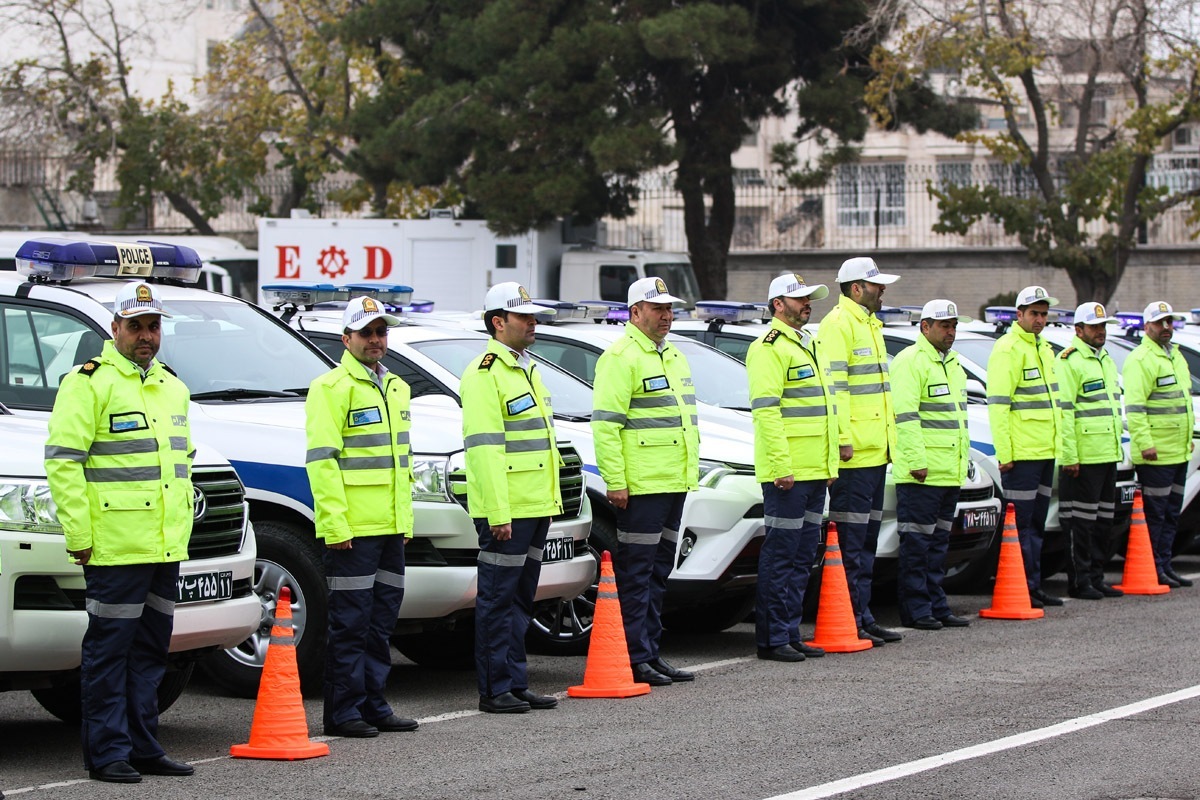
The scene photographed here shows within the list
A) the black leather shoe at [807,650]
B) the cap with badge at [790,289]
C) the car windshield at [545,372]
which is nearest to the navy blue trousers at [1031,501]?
the black leather shoe at [807,650]

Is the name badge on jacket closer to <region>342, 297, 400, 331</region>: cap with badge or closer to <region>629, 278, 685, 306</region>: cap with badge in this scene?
<region>342, 297, 400, 331</region>: cap with badge

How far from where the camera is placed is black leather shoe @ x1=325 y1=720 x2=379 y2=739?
7500 mm

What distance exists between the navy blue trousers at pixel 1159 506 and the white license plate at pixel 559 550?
19.7 ft

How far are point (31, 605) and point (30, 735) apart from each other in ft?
4.16

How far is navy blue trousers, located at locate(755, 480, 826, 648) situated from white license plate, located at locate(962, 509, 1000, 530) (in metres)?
2.11

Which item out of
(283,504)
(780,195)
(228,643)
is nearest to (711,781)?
(228,643)

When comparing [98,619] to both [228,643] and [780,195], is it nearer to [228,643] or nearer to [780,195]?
[228,643]

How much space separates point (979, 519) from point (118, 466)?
659 centimetres

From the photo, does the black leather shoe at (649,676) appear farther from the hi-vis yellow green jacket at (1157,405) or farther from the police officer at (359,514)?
the hi-vis yellow green jacket at (1157,405)

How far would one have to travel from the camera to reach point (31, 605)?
6652mm

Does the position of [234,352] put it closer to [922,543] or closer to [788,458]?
[788,458]

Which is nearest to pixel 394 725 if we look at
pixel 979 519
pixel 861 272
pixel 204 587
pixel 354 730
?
pixel 354 730

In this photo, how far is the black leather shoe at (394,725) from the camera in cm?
766

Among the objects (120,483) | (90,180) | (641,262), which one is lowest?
(120,483)
